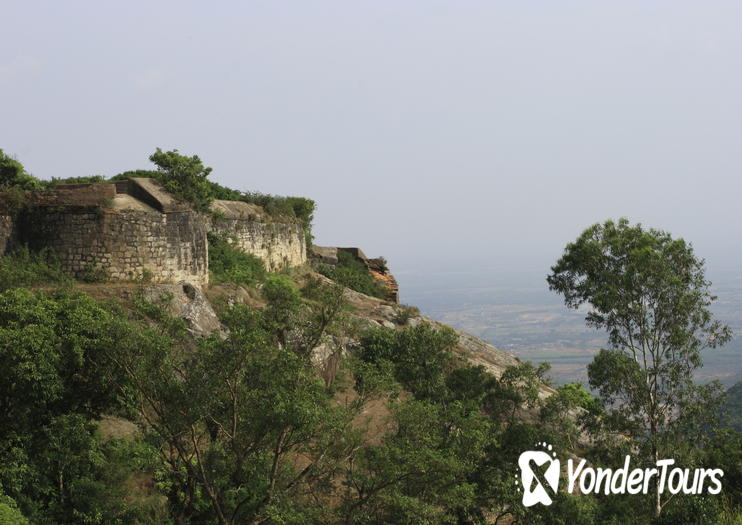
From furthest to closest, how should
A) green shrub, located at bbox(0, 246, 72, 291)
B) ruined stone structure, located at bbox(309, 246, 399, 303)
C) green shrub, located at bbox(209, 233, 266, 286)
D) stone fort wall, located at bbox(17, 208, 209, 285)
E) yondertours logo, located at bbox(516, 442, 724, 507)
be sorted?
ruined stone structure, located at bbox(309, 246, 399, 303) → green shrub, located at bbox(209, 233, 266, 286) → stone fort wall, located at bbox(17, 208, 209, 285) → green shrub, located at bbox(0, 246, 72, 291) → yondertours logo, located at bbox(516, 442, 724, 507)

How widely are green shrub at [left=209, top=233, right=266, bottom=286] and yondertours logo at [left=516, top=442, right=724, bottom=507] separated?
13.3m

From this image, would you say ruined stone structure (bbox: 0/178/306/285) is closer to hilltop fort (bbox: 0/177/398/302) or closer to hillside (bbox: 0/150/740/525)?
hilltop fort (bbox: 0/177/398/302)

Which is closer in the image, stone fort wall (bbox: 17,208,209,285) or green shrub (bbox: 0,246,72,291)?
green shrub (bbox: 0,246,72,291)

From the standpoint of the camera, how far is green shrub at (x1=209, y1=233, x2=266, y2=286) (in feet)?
89.8

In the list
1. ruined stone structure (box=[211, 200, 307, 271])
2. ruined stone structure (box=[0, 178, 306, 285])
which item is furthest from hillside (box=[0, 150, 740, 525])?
ruined stone structure (box=[211, 200, 307, 271])

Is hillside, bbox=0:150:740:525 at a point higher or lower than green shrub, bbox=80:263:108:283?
lower

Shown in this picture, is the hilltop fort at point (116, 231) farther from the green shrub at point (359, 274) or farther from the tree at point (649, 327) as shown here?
the tree at point (649, 327)

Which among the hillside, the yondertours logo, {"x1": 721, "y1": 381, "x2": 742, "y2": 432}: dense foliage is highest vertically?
the hillside

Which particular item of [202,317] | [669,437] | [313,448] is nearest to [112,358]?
[313,448]

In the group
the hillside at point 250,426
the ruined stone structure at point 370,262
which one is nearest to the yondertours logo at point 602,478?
the hillside at point 250,426

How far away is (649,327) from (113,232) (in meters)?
16.9

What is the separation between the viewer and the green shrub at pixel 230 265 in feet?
89.8

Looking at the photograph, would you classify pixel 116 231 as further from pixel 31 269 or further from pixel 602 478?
pixel 602 478

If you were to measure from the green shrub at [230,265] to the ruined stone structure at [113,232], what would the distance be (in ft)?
8.43
